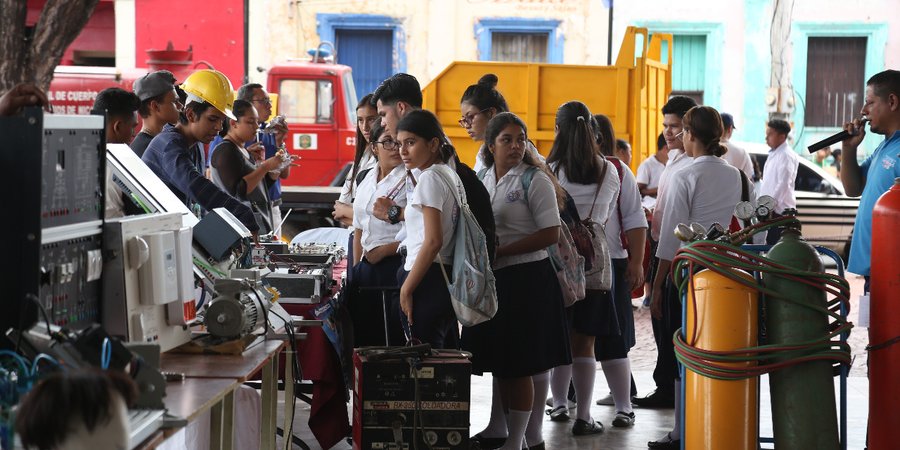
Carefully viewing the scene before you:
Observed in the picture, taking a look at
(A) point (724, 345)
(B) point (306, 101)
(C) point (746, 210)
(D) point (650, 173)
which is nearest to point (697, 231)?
(C) point (746, 210)

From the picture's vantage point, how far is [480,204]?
430 cm

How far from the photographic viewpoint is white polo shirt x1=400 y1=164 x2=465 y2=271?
4043 millimetres

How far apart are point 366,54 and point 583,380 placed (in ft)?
38.4

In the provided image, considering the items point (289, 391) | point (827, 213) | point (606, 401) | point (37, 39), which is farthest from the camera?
point (827, 213)

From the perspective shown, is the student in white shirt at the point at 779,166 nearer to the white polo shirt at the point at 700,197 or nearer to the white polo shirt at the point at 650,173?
the white polo shirt at the point at 650,173

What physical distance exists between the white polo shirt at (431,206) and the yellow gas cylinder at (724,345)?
924 mm

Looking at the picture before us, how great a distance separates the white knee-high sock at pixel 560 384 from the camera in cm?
550

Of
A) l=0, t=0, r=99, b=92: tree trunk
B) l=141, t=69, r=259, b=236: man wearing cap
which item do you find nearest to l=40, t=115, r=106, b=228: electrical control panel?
l=141, t=69, r=259, b=236: man wearing cap

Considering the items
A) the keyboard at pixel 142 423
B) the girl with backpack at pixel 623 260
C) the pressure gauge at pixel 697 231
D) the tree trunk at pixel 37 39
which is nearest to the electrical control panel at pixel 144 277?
the keyboard at pixel 142 423

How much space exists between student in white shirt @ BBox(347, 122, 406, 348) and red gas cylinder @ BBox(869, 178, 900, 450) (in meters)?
1.84

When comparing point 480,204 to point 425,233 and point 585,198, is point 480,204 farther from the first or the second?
point 585,198

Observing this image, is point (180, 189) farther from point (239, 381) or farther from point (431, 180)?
point (239, 381)

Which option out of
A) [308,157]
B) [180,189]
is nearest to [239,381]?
[180,189]

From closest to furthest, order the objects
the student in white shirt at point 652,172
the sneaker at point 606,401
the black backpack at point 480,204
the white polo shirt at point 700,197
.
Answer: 1. the black backpack at point 480,204
2. the white polo shirt at point 700,197
3. the sneaker at point 606,401
4. the student in white shirt at point 652,172
